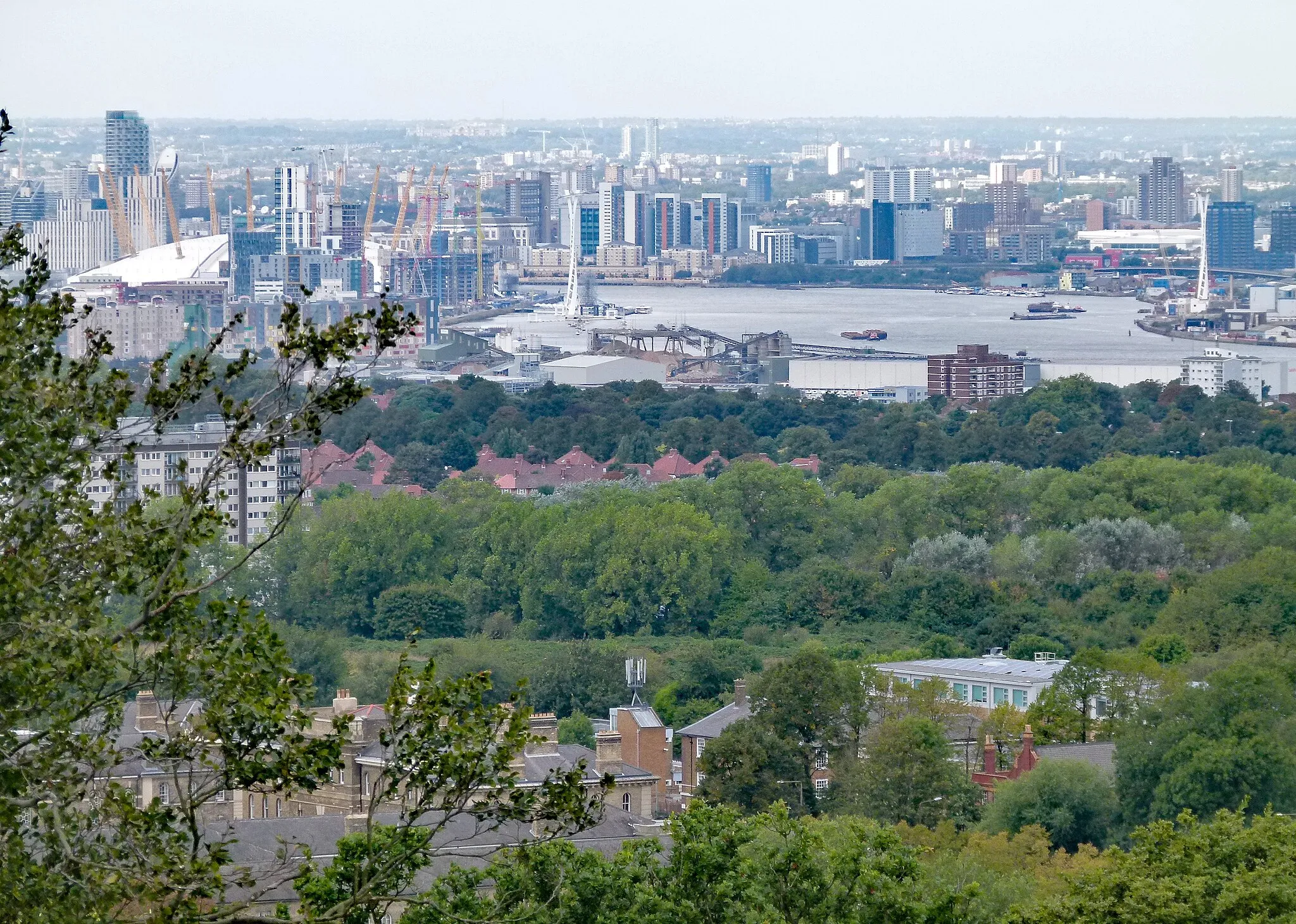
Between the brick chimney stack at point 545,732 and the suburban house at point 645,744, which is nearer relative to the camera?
the brick chimney stack at point 545,732

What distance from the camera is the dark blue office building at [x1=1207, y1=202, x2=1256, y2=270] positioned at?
389 ft

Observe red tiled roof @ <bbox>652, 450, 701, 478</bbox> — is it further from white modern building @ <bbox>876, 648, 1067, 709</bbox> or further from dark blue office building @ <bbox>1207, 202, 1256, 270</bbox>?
dark blue office building @ <bbox>1207, 202, 1256, 270</bbox>

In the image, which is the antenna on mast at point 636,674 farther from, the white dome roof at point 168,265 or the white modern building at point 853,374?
the white dome roof at point 168,265

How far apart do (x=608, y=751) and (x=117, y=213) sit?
90.9 m

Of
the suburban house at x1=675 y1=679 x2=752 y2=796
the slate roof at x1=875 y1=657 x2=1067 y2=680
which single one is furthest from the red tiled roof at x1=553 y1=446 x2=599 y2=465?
the suburban house at x1=675 y1=679 x2=752 y2=796

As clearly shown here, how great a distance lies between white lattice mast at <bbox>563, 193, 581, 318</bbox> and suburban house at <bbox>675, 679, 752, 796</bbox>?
76.0 meters

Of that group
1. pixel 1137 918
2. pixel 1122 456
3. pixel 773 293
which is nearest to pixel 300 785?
pixel 1137 918

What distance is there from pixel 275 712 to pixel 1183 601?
20279 mm

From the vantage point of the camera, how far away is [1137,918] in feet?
33.1

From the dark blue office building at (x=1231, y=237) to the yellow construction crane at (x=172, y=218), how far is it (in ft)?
145

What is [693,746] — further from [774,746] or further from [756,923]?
[756,923]

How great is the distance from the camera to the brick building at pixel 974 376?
190 feet

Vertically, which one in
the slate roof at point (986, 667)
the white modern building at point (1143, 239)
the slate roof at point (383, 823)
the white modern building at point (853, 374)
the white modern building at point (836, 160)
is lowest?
the white modern building at point (853, 374)

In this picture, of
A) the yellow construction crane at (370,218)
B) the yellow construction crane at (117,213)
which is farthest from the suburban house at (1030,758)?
the yellow construction crane at (370,218)
